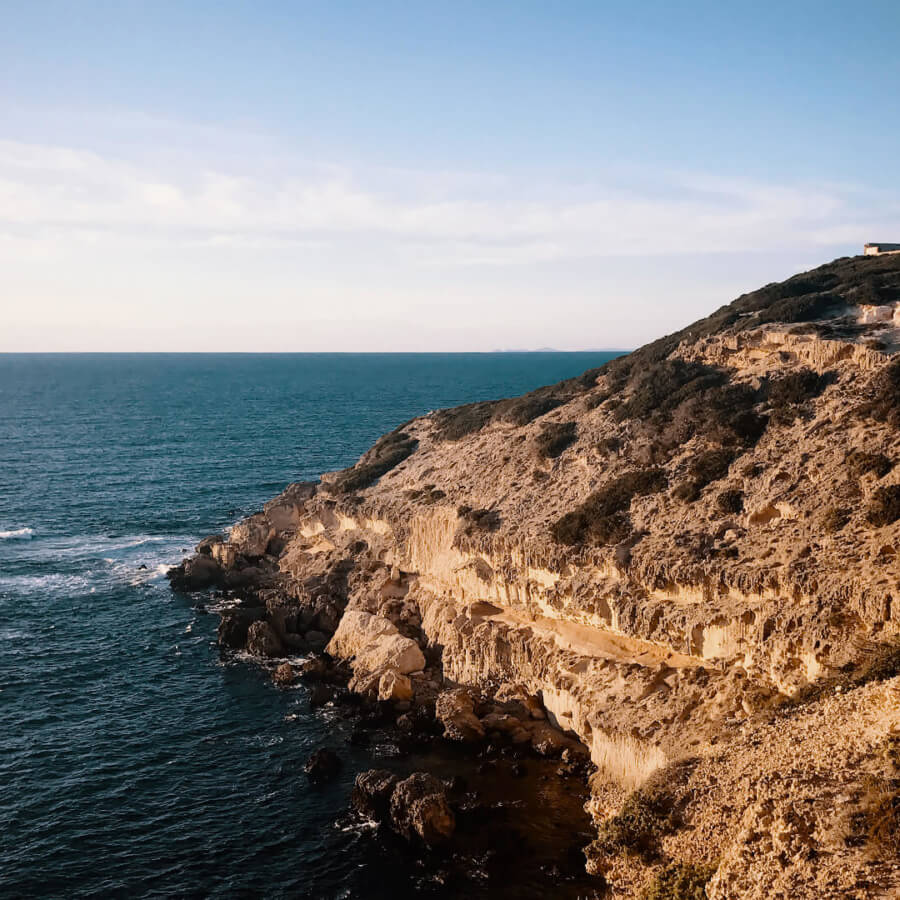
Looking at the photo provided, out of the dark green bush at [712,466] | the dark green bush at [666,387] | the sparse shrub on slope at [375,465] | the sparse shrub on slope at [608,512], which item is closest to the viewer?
the sparse shrub on slope at [608,512]

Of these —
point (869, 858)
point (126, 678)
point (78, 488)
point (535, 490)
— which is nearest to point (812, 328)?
point (535, 490)

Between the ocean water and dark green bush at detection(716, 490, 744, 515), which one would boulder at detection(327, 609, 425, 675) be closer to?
the ocean water

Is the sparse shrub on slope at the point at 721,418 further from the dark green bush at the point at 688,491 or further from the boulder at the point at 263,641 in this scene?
the boulder at the point at 263,641

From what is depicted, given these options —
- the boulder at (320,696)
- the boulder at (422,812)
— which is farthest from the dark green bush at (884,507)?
the boulder at (320,696)

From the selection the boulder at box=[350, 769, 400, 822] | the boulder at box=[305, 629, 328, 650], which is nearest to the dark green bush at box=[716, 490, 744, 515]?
the boulder at box=[350, 769, 400, 822]

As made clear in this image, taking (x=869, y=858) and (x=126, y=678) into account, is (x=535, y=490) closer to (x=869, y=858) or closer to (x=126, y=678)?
(x=126, y=678)

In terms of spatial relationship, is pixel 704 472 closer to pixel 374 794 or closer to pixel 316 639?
pixel 374 794

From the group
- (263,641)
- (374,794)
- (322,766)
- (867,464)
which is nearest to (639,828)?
(374,794)
